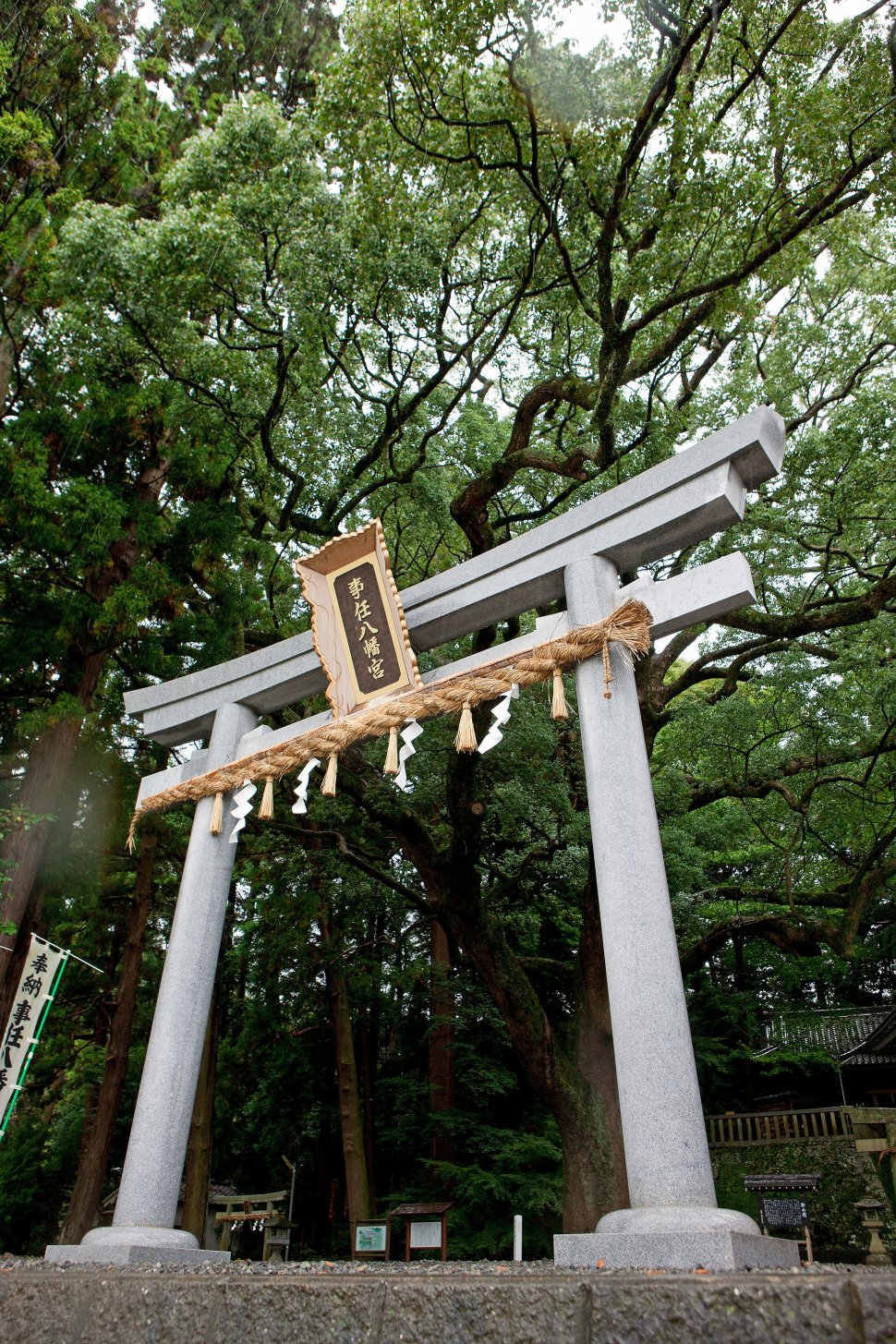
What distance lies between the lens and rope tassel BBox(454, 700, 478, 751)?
166 inches

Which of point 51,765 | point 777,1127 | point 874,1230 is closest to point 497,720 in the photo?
point 51,765

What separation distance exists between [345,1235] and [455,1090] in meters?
2.40

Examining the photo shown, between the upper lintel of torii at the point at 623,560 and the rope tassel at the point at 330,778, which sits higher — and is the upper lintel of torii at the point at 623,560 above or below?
above

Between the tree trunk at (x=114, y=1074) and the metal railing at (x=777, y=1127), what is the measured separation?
8.84m

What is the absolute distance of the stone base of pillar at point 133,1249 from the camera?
12.3 ft

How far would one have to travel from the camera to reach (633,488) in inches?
165

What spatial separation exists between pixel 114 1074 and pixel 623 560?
8246 mm

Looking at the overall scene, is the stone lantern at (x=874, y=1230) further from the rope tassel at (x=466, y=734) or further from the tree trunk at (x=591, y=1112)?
the rope tassel at (x=466, y=734)

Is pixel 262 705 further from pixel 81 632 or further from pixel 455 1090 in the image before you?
pixel 455 1090

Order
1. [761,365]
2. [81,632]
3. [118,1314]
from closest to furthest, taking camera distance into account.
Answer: [118,1314], [81,632], [761,365]

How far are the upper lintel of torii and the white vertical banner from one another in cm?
262

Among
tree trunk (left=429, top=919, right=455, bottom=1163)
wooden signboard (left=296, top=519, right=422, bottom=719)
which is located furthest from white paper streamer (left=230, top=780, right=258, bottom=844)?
tree trunk (left=429, top=919, right=455, bottom=1163)

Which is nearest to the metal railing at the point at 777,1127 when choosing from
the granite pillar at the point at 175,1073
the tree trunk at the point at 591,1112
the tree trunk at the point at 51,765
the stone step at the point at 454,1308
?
the tree trunk at the point at 591,1112

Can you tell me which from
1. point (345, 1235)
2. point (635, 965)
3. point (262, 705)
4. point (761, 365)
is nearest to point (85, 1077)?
point (345, 1235)
